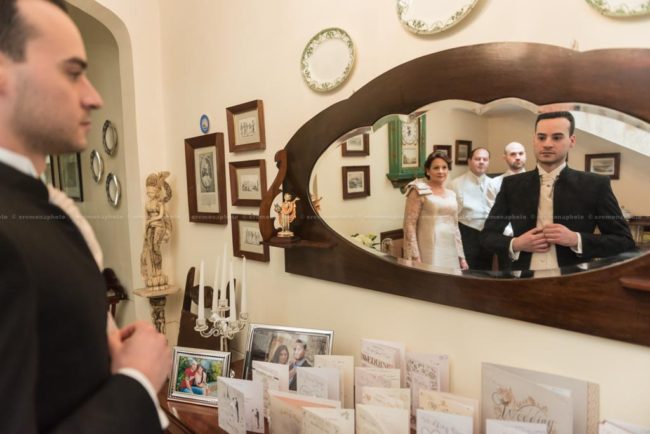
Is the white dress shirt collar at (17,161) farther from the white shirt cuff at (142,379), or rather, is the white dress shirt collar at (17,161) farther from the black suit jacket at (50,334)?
the white shirt cuff at (142,379)

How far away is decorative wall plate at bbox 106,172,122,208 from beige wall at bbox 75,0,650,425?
55 cm

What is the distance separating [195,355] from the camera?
4.64 feet

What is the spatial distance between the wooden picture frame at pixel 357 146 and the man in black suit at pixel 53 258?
73 centimetres

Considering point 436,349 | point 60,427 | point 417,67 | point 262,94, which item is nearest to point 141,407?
point 60,427

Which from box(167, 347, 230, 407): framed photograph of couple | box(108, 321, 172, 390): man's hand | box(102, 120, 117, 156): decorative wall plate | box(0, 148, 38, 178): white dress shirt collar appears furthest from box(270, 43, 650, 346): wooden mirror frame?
box(102, 120, 117, 156): decorative wall plate

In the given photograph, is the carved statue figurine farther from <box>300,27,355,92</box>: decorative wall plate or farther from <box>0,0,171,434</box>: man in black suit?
<box>0,0,171,434</box>: man in black suit

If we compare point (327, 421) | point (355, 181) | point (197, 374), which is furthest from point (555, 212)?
point (197, 374)

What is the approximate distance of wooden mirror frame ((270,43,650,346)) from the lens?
74 cm

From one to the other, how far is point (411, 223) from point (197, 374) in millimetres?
915

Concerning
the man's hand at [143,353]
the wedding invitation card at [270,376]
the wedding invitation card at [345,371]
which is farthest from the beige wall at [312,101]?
the man's hand at [143,353]

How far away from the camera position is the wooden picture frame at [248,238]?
1562mm

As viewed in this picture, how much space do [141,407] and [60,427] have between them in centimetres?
9

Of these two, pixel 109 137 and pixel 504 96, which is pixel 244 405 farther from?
pixel 109 137

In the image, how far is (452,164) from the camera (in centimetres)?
97
